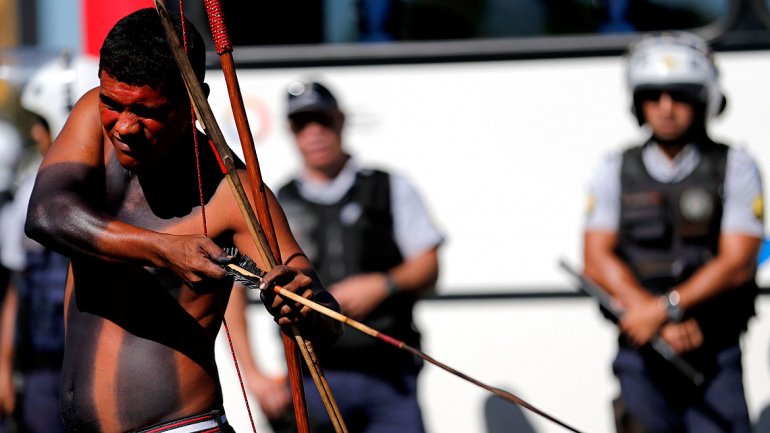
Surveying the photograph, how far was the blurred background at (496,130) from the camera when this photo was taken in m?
5.33

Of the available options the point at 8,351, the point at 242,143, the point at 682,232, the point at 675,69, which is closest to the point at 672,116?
the point at 675,69

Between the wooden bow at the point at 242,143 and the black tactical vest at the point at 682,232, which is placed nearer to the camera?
the wooden bow at the point at 242,143

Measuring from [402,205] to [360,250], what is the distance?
23 cm

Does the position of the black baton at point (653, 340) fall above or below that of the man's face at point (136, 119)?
below

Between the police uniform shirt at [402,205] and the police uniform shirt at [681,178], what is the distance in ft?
1.91

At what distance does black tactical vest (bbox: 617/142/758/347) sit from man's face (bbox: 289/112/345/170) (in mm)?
1076

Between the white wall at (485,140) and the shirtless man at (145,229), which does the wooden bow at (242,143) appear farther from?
the white wall at (485,140)

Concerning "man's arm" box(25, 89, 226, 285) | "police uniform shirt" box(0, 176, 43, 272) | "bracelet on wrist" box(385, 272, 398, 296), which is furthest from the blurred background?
"man's arm" box(25, 89, 226, 285)

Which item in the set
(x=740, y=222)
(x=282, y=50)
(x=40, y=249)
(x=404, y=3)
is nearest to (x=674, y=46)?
(x=740, y=222)

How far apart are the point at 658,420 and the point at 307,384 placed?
1227mm

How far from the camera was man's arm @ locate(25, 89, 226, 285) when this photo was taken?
106 inches

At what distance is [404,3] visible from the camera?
5383 millimetres

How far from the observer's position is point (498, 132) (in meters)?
5.46

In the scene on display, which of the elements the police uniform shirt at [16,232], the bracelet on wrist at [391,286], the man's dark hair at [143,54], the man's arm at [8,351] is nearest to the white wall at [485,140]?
the bracelet on wrist at [391,286]
